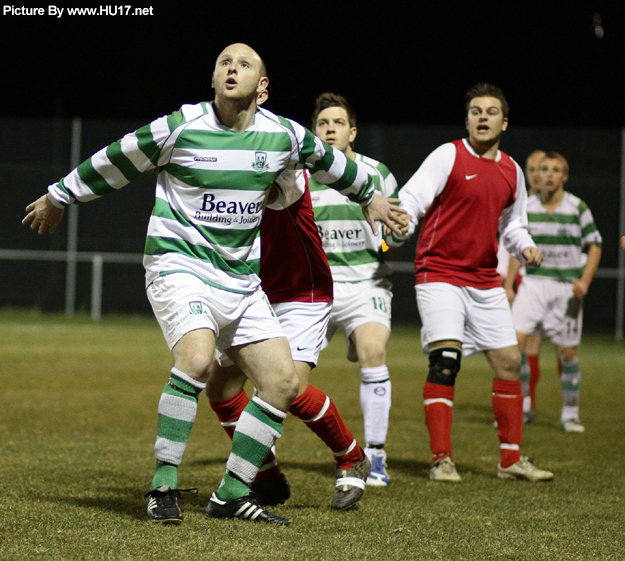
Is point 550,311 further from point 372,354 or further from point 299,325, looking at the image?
point 299,325

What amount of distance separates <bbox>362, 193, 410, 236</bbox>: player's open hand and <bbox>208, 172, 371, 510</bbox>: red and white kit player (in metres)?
0.40

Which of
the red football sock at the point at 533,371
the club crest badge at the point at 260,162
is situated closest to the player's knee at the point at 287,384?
the club crest badge at the point at 260,162

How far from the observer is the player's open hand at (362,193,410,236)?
4129 mm

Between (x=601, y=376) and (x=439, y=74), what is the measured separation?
12.7m

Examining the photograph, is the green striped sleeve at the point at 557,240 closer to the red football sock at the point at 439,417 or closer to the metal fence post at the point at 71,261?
the red football sock at the point at 439,417

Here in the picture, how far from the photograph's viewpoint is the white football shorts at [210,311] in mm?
3709

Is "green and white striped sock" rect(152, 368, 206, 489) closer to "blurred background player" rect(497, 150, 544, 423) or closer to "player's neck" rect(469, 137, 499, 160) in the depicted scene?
"player's neck" rect(469, 137, 499, 160)

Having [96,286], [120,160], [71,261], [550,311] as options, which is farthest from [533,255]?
[71,261]

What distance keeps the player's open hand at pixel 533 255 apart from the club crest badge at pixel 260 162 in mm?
2064

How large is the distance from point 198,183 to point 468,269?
207cm

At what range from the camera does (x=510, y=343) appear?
5305mm

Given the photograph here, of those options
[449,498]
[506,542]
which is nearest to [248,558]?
[506,542]

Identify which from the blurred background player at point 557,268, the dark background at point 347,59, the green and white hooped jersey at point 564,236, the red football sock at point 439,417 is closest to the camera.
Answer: the red football sock at point 439,417

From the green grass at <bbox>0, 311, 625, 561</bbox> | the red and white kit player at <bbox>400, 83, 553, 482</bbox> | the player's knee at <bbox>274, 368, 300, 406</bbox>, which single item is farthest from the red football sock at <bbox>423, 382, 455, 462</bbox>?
the player's knee at <bbox>274, 368, 300, 406</bbox>
